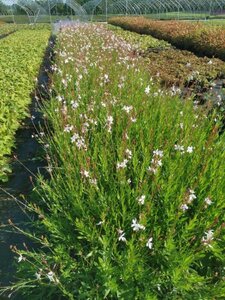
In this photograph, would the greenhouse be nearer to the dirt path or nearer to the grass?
the dirt path

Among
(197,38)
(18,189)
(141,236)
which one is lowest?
(197,38)

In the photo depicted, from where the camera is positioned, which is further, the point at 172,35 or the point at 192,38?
the point at 172,35

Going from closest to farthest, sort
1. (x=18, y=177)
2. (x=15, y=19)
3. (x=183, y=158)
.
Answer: (x=183, y=158)
(x=18, y=177)
(x=15, y=19)

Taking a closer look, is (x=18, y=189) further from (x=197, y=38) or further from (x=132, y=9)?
(x=132, y=9)

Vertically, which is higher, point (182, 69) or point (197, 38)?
point (182, 69)

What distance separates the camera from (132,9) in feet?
153

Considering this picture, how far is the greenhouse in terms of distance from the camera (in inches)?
1436

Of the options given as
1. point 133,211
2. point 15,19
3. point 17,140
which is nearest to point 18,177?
point 17,140

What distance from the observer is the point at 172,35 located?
720 inches

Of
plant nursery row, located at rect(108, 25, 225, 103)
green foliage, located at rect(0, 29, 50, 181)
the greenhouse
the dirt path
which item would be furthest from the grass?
the greenhouse

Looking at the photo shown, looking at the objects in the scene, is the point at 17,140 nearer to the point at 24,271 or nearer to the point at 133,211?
the point at 24,271

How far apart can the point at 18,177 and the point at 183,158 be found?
290 cm

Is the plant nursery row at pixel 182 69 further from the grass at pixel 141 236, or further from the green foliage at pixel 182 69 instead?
the grass at pixel 141 236

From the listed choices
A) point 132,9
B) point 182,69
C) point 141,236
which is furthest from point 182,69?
point 132,9
